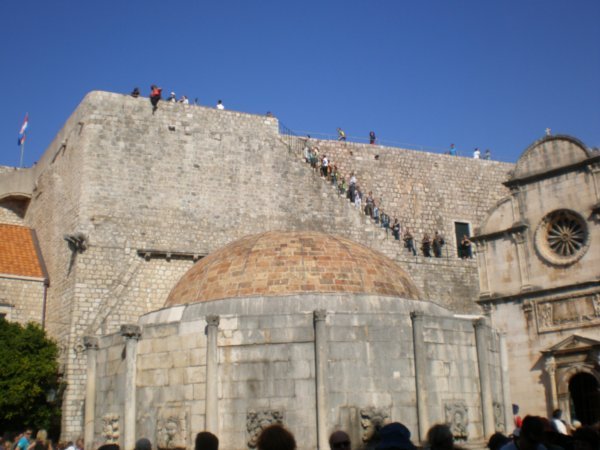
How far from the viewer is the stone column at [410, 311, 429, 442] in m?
12.9

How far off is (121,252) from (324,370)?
1391 cm

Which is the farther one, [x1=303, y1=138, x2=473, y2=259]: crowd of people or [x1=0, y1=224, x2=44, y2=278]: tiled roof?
[x1=303, y1=138, x2=473, y2=259]: crowd of people

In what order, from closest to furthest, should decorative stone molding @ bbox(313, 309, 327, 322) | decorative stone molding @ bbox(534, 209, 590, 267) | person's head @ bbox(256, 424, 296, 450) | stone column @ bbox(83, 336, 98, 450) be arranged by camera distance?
person's head @ bbox(256, 424, 296, 450)
decorative stone molding @ bbox(313, 309, 327, 322)
stone column @ bbox(83, 336, 98, 450)
decorative stone molding @ bbox(534, 209, 590, 267)

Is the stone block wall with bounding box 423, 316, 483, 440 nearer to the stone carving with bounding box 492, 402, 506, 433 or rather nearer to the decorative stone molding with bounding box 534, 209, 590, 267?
the stone carving with bounding box 492, 402, 506, 433

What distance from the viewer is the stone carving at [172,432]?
12.8 metres

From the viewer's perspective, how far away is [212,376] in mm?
12742

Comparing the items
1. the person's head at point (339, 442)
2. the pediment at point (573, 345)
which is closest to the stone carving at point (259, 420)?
the person's head at point (339, 442)

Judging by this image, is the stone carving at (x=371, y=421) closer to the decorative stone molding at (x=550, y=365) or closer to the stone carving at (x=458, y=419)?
the stone carving at (x=458, y=419)

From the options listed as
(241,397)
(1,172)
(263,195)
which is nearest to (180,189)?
(263,195)

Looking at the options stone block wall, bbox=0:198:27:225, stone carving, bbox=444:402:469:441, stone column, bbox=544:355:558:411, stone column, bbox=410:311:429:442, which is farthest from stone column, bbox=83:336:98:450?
stone block wall, bbox=0:198:27:225

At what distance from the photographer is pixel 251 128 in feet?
94.3

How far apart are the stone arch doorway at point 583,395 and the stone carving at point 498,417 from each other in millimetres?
9004

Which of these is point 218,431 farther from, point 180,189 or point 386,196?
point 386,196

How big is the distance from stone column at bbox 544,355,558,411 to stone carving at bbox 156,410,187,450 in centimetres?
1386
